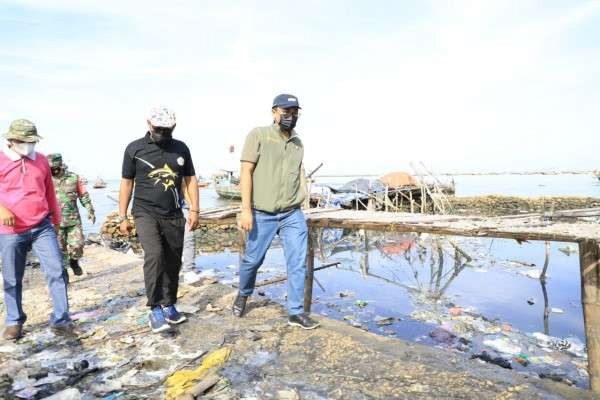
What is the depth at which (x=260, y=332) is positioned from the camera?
4094 millimetres

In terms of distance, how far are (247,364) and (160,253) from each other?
1362mm

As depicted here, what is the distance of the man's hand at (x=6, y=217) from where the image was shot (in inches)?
147

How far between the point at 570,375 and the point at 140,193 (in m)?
5.29

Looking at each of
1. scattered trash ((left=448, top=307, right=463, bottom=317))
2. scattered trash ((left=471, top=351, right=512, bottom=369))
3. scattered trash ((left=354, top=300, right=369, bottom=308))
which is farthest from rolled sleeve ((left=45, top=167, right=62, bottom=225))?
scattered trash ((left=448, top=307, right=463, bottom=317))

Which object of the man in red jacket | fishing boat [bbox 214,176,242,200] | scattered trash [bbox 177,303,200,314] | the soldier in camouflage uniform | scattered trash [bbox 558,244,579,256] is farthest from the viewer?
fishing boat [bbox 214,176,242,200]

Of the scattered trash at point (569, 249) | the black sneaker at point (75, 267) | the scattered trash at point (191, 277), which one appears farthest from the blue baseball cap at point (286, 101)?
the scattered trash at point (569, 249)

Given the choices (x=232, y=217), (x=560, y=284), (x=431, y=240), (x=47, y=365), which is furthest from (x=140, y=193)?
(x=431, y=240)

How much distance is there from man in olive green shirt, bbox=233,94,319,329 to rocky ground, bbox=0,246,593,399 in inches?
20.3

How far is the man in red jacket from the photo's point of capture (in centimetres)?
383

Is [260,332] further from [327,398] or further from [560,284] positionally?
[560,284]

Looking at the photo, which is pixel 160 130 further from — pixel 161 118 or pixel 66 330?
pixel 66 330

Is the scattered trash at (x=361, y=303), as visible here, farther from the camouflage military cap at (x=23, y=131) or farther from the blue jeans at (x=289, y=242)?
the camouflage military cap at (x=23, y=131)

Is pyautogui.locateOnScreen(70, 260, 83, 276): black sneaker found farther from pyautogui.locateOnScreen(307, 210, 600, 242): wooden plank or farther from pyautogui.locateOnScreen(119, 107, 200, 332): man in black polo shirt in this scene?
pyautogui.locateOnScreen(307, 210, 600, 242): wooden plank

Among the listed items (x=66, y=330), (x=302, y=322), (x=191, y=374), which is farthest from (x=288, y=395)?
(x=66, y=330)
